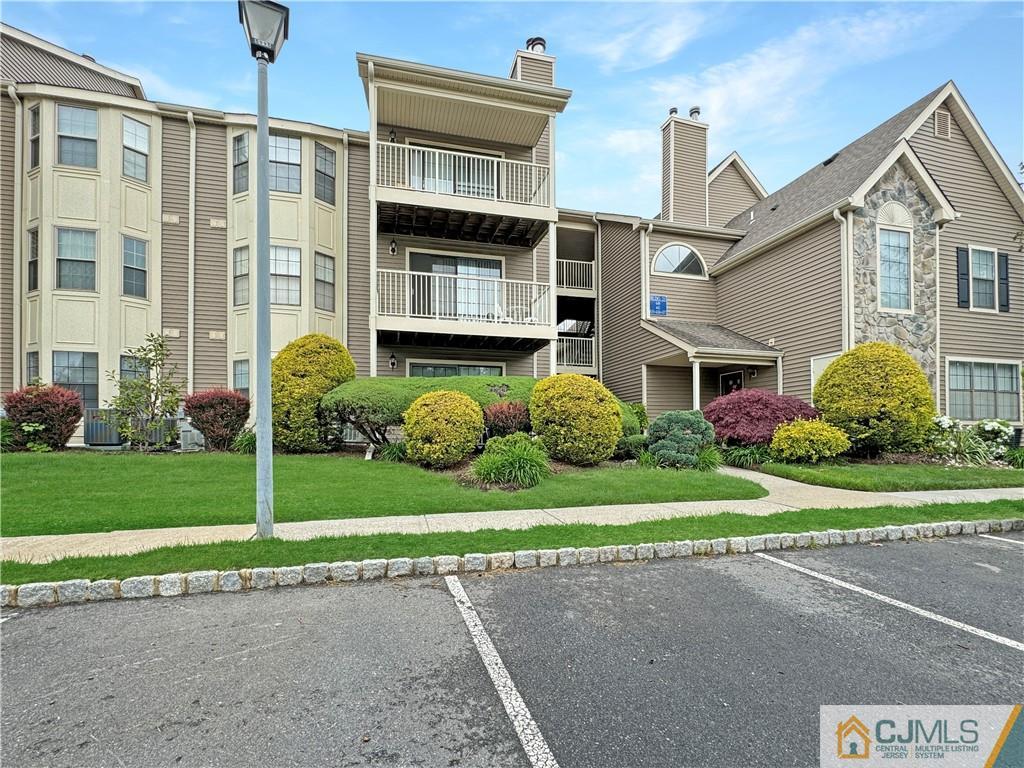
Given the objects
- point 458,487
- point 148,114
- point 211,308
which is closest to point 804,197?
point 458,487

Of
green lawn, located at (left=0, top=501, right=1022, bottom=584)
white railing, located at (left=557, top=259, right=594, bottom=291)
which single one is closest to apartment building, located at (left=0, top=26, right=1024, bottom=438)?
white railing, located at (left=557, top=259, right=594, bottom=291)

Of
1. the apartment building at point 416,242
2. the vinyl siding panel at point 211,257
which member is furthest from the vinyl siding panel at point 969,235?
the vinyl siding panel at point 211,257

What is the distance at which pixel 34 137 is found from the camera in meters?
12.0

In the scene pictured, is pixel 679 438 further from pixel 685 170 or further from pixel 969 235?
pixel 685 170

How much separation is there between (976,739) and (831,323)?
12824 mm

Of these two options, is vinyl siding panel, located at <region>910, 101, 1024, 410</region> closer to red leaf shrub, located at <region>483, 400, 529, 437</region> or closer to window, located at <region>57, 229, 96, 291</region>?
red leaf shrub, located at <region>483, 400, 529, 437</region>

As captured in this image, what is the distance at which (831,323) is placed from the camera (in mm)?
13031

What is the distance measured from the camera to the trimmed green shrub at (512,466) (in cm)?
812

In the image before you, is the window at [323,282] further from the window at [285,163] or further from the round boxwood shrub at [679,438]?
the round boxwood shrub at [679,438]

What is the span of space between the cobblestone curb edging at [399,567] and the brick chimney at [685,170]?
15703 millimetres

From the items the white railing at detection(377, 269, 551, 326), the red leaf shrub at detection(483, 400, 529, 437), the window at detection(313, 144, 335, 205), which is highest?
the window at detection(313, 144, 335, 205)

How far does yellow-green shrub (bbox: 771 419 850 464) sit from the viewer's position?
1047cm

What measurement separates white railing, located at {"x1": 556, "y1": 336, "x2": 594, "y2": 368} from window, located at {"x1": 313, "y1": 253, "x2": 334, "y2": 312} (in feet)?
27.9

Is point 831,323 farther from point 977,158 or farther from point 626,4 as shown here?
point 626,4
